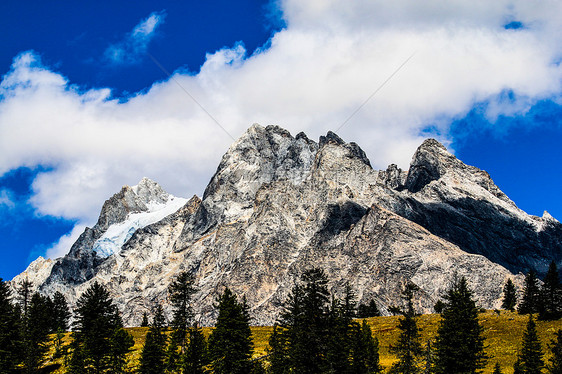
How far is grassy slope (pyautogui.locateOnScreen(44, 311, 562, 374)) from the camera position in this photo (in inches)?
3935

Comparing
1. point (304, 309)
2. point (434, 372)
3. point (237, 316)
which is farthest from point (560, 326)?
point (237, 316)

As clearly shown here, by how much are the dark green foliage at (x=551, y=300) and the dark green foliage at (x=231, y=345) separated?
7226 centimetres

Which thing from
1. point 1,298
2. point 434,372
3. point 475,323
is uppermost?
point 1,298

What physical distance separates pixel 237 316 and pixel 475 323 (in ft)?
104

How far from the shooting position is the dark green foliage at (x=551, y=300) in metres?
116

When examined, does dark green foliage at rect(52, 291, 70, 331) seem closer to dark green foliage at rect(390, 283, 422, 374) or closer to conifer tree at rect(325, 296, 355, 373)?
conifer tree at rect(325, 296, 355, 373)

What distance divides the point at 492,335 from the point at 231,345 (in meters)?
64.4

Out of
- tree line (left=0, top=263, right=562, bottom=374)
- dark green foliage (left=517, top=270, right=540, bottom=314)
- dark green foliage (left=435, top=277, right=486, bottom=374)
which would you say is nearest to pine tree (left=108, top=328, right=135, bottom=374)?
tree line (left=0, top=263, right=562, bottom=374)

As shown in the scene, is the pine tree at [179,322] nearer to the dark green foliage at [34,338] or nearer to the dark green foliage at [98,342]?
the dark green foliage at [98,342]

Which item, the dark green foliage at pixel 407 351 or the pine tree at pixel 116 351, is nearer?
the dark green foliage at pixel 407 351

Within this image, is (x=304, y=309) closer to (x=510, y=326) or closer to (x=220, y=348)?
(x=220, y=348)

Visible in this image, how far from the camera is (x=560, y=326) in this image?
110 metres

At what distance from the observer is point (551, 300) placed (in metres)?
119

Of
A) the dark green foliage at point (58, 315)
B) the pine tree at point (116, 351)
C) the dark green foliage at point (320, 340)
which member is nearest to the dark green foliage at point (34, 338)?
the pine tree at point (116, 351)
